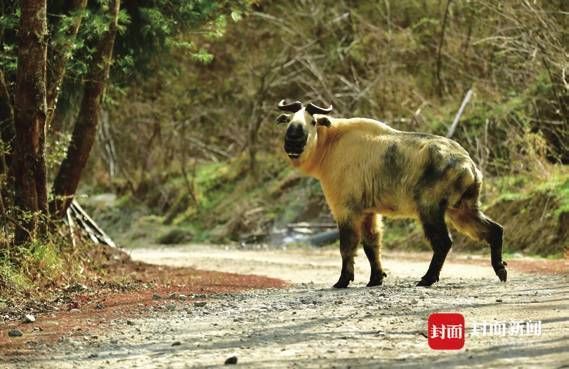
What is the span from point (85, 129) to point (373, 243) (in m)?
5.27

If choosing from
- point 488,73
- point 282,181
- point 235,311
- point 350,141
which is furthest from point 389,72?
point 235,311

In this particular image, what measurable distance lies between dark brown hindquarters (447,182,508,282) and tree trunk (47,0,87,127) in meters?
5.64

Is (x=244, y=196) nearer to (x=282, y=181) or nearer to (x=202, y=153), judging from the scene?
(x=282, y=181)

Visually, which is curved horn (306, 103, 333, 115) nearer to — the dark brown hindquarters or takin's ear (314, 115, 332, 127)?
takin's ear (314, 115, 332, 127)

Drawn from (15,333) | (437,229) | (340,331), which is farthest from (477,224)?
(15,333)

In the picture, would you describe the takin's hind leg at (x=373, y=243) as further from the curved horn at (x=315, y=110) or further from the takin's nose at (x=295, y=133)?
the curved horn at (x=315, y=110)

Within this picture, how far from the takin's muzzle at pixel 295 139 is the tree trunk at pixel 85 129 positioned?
12.7ft

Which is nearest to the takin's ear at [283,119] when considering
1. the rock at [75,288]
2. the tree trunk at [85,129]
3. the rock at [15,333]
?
the rock at [75,288]

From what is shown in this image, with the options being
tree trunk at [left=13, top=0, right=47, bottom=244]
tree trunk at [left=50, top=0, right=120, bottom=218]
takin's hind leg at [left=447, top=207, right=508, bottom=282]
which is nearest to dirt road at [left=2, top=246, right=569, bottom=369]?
takin's hind leg at [left=447, top=207, right=508, bottom=282]

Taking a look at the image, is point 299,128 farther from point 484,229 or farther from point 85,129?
point 85,129

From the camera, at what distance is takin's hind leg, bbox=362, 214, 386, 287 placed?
12734 millimetres

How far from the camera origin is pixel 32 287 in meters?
12.8

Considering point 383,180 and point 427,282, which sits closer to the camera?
point 427,282

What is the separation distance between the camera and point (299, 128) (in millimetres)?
12695
